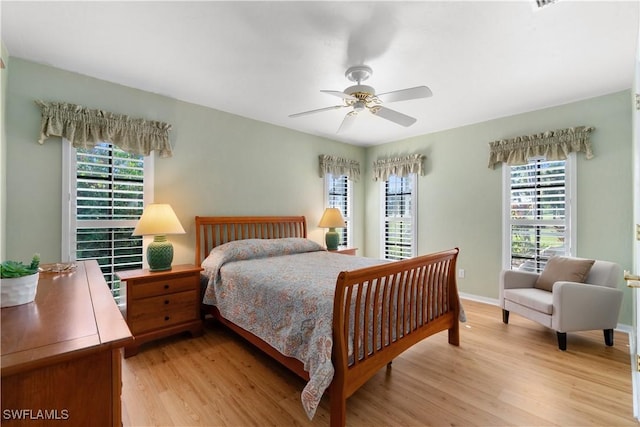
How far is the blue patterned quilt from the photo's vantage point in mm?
1720

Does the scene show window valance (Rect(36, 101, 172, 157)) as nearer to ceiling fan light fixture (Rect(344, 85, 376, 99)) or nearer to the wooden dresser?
ceiling fan light fixture (Rect(344, 85, 376, 99))

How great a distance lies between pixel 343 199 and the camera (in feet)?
17.5

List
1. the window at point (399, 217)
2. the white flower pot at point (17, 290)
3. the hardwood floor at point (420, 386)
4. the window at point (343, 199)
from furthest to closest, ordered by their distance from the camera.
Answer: the window at point (343, 199), the window at point (399, 217), the hardwood floor at point (420, 386), the white flower pot at point (17, 290)

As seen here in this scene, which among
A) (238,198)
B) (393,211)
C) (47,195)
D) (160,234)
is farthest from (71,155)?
(393,211)

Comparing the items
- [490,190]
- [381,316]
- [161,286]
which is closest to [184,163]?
[161,286]

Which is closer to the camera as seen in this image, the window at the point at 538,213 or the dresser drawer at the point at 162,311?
the dresser drawer at the point at 162,311

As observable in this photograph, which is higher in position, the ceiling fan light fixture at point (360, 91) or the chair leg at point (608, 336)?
the ceiling fan light fixture at point (360, 91)

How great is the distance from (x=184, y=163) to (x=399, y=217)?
11.6 feet

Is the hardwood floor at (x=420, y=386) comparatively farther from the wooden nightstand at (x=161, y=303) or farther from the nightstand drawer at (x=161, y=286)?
the nightstand drawer at (x=161, y=286)

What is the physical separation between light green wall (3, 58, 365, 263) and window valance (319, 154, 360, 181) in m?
0.13

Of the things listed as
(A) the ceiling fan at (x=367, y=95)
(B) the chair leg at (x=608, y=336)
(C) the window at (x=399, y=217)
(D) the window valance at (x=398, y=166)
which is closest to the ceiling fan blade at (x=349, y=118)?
(A) the ceiling fan at (x=367, y=95)

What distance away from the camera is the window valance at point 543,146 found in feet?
10.7

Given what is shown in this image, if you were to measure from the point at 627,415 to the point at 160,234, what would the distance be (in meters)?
3.75

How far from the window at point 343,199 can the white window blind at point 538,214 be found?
251 cm
